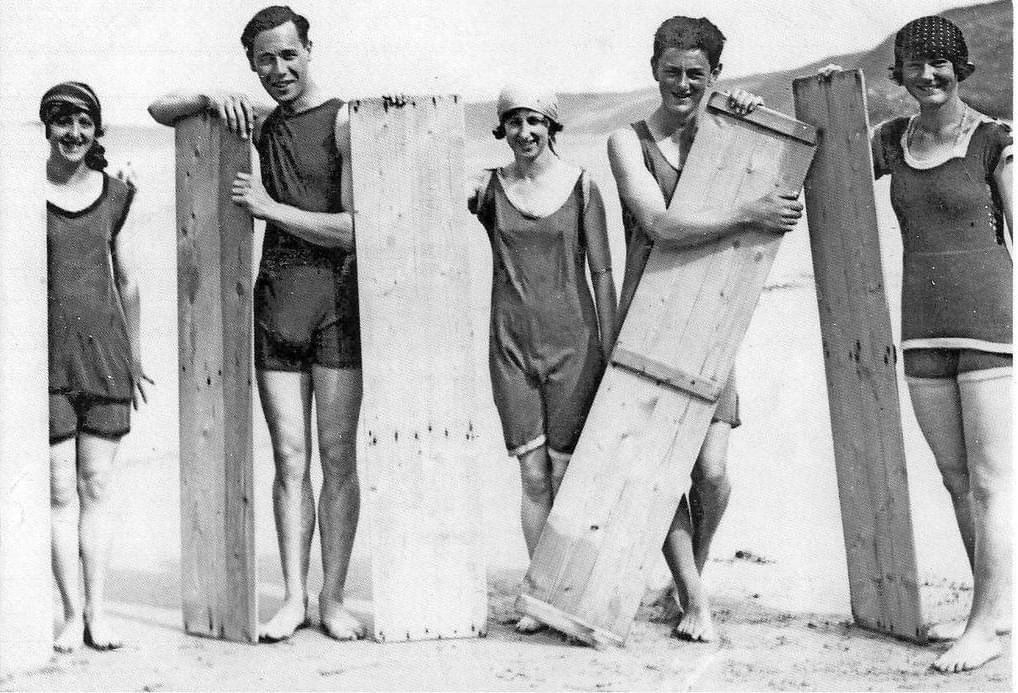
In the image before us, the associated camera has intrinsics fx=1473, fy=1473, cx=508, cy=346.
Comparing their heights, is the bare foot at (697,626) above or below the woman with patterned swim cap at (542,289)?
below

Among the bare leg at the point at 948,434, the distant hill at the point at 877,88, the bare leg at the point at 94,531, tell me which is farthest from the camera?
the distant hill at the point at 877,88

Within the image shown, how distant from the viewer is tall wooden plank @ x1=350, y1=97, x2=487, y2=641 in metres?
6.06

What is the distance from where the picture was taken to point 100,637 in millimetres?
6125

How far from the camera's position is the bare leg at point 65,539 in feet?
20.0

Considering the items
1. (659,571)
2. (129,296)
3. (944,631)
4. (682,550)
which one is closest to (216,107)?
(129,296)

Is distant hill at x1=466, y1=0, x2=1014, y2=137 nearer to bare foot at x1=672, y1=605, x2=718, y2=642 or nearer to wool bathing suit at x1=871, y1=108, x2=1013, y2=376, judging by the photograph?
wool bathing suit at x1=871, y1=108, x2=1013, y2=376

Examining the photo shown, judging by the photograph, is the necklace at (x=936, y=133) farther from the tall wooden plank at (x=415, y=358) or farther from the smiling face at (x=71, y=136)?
the smiling face at (x=71, y=136)

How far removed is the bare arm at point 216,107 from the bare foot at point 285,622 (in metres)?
1.97

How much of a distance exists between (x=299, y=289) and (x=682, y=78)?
181 centimetres

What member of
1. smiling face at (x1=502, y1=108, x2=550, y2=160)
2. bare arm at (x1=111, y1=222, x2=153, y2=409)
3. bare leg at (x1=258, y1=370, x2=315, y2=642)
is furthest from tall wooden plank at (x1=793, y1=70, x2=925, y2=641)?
bare arm at (x1=111, y1=222, x2=153, y2=409)

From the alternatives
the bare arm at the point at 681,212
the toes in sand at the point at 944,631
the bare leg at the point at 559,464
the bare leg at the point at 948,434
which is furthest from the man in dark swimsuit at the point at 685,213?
the toes in sand at the point at 944,631

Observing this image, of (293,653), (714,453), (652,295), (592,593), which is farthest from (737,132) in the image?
(293,653)

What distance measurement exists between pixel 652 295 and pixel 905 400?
1.39 meters

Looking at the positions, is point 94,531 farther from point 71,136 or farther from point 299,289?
point 71,136
